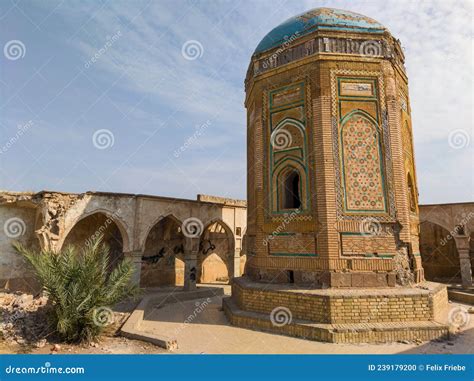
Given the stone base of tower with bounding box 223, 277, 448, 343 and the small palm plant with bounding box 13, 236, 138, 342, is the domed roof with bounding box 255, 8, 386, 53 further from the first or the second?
the small palm plant with bounding box 13, 236, 138, 342

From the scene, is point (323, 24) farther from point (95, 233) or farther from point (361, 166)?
point (95, 233)

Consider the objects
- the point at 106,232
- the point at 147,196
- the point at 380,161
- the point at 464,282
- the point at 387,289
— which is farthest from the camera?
the point at 106,232

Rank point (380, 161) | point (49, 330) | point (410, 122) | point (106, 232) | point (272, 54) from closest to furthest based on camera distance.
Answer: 1. point (49, 330)
2. point (380, 161)
3. point (272, 54)
4. point (410, 122)
5. point (106, 232)

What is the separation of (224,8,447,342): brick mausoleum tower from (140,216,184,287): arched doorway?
7058 millimetres

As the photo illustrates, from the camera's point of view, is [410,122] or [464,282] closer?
[410,122]

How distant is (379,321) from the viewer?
25.9ft

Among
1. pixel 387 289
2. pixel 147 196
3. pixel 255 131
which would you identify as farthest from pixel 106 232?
pixel 387 289

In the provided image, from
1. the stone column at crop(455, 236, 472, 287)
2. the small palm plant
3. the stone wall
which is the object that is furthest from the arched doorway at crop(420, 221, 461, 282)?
the small palm plant

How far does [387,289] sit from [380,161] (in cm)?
367

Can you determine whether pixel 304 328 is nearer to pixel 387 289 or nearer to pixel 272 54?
pixel 387 289

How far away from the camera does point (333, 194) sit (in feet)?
30.3

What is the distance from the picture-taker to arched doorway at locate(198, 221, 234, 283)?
19.0 m

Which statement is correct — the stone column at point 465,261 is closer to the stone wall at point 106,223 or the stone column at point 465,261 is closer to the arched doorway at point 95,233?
the stone wall at point 106,223
